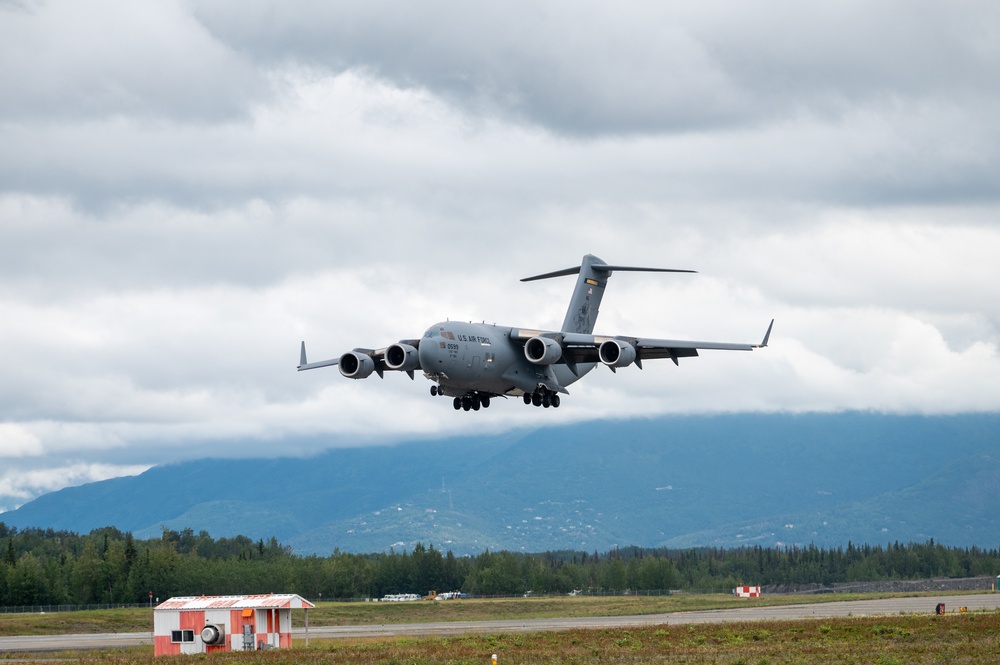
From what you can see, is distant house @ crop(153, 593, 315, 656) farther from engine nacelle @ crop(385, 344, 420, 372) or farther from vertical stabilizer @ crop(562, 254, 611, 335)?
vertical stabilizer @ crop(562, 254, 611, 335)

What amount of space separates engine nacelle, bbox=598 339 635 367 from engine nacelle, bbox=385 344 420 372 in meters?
7.84

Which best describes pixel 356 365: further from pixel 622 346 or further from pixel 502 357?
pixel 622 346

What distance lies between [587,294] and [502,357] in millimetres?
10626

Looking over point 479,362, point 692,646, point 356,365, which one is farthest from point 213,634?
point 692,646

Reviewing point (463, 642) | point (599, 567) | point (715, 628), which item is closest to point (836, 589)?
point (599, 567)

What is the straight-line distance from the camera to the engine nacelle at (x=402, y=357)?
185ft

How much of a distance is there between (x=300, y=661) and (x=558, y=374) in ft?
60.7

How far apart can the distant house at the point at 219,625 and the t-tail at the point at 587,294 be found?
61.7 feet

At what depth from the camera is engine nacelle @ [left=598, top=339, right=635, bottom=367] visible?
187 ft

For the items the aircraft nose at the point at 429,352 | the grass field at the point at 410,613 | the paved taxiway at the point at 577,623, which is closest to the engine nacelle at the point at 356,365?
the aircraft nose at the point at 429,352

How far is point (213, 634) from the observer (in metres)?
56.7

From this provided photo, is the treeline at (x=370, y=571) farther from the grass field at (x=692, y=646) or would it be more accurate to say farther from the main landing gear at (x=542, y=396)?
the main landing gear at (x=542, y=396)

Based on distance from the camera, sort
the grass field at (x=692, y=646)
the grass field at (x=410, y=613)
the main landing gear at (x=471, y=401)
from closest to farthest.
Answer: the grass field at (x=692, y=646), the main landing gear at (x=471, y=401), the grass field at (x=410, y=613)

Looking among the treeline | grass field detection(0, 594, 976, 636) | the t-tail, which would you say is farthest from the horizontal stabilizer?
the treeline
